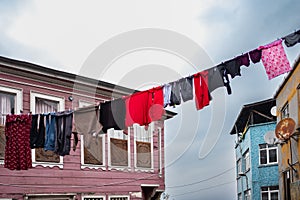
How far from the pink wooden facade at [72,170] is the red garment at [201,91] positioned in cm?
505

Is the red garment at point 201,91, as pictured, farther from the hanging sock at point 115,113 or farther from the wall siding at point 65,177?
the wall siding at point 65,177

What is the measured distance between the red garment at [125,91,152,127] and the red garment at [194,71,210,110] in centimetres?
127

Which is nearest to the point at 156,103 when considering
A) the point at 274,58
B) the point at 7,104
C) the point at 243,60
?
the point at 243,60

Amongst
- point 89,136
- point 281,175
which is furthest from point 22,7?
point 281,175

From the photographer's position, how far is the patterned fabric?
29.5 ft

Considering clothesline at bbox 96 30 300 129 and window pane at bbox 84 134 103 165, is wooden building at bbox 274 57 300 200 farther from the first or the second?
window pane at bbox 84 134 103 165

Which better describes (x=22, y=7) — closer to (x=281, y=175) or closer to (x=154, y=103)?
(x=154, y=103)

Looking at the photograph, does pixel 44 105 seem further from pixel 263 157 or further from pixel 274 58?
pixel 263 157

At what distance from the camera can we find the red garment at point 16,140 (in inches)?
449

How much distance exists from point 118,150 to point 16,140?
500 cm

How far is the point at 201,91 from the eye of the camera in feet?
32.9

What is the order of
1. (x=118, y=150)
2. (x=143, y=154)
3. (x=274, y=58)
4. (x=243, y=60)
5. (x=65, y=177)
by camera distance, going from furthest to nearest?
(x=143, y=154)
(x=118, y=150)
(x=65, y=177)
(x=243, y=60)
(x=274, y=58)

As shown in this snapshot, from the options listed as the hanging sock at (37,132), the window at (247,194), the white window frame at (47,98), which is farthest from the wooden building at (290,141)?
the window at (247,194)

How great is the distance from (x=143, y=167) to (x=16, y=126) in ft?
21.5
